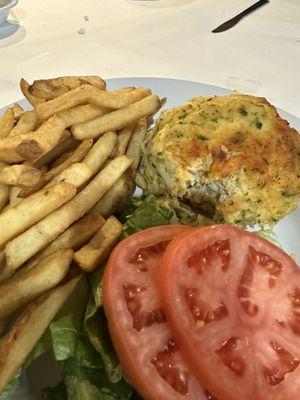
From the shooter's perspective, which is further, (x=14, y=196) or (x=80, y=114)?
(x=80, y=114)

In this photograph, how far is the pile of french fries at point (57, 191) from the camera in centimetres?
176

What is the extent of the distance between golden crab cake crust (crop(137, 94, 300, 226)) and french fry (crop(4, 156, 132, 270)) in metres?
0.23

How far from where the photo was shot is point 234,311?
154cm

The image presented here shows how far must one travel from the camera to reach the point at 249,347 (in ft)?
4.93

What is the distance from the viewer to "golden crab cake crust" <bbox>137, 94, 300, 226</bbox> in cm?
212

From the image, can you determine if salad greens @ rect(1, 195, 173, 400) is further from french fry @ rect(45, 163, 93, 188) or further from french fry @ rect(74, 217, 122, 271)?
french fry @ rect(45, 163, 93, 188)

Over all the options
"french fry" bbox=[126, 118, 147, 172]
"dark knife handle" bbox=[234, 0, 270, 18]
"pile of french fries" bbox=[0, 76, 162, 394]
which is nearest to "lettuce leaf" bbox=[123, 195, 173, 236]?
"pile of french fries" bbox=[0, 76, 162, 394]

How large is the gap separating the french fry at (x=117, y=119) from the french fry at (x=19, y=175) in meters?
0.28

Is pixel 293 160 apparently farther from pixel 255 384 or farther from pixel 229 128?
pixel 255 384

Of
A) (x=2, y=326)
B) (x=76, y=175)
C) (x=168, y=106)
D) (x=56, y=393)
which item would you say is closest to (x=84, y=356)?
(x=56, y=393)

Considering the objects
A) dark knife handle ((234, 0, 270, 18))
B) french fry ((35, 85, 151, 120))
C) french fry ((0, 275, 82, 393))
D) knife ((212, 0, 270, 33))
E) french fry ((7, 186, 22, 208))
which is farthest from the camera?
dark knife handle ((234, 0, 270, 18))

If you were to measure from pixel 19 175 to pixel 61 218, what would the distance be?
0.71 feet

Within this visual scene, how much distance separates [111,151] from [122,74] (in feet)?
4.52

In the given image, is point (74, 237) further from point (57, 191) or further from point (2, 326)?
point (2, 326)
